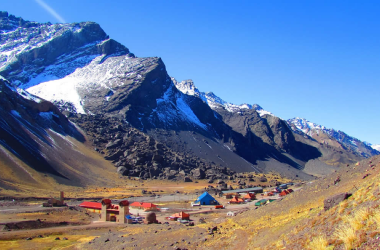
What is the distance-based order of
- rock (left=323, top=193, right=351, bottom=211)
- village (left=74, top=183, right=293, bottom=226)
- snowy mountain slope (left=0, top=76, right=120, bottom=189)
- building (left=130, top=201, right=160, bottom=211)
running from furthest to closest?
snowy mountain slope (left=0, top=76, right=120, bottom=189) < building (left=130, top=201, right=160, bottom=211) < village (left=74, top=183, right=293, bottom=226) < rock (left=323, top=193, right=351, bottom=211)

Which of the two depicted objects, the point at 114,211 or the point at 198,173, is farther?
the point at 198,173

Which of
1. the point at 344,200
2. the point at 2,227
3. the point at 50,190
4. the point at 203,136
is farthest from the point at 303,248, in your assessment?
the point at 203,136

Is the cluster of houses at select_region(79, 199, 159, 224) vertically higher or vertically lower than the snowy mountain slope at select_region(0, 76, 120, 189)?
lower

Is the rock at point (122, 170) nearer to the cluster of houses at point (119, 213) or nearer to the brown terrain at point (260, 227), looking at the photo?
the brown terrain at point (260, 227)

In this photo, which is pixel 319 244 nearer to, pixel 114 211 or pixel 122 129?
pixel 114 211

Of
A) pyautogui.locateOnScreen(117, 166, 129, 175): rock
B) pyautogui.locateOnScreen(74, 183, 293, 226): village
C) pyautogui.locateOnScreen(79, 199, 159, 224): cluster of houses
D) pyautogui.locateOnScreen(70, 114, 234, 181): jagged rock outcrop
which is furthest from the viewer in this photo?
pyautogui.locateOnScreen(70, 114, 234, 181): jagged rock outcrop

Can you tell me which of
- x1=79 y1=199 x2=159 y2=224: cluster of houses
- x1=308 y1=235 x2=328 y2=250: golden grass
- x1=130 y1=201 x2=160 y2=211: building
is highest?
x1=308 y1=235 x2=328 y2=250: golden grass

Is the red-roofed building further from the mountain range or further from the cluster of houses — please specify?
the mountain range

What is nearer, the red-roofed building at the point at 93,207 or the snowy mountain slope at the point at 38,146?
the red-roofed building at the point at 93,207

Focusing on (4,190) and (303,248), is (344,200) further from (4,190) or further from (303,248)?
(4,190)

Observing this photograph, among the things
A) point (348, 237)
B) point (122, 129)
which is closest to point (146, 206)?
point (348, 237)

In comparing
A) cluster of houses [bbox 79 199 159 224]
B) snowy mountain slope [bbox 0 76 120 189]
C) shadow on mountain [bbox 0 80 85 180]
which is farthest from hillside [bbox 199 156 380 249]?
shadow on mountain [bbox 0 80 85 180]

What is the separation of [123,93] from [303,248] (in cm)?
17203

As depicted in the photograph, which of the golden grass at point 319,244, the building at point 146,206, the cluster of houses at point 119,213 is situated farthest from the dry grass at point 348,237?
the building at point 146,206
